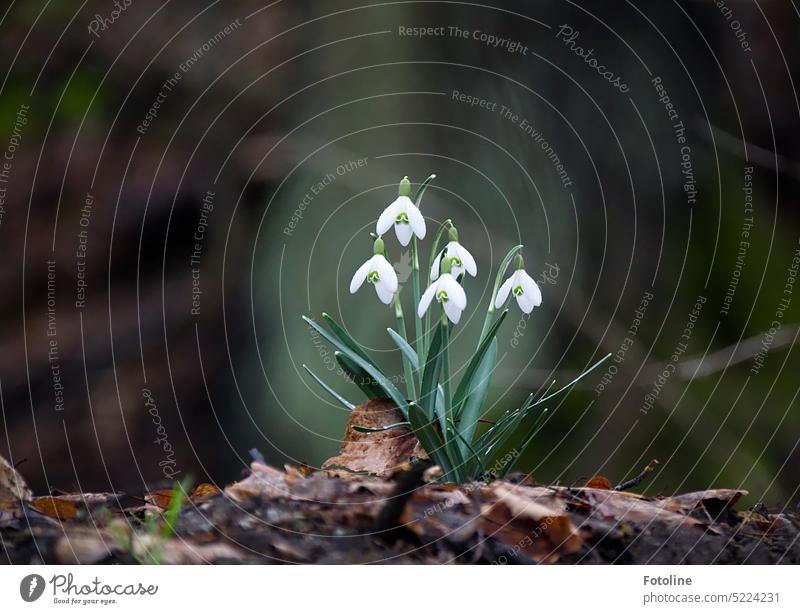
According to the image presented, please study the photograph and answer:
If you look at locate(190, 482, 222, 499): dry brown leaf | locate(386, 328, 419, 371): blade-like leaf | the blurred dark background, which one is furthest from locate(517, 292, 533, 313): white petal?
the blurred dark background

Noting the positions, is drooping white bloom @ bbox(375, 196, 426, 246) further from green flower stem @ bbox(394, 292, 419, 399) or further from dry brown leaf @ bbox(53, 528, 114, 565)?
dry brown leaf @ bbox(53, 528, 114, 565)

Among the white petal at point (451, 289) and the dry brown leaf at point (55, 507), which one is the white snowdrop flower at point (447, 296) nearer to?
the white petal at point (451, 289)

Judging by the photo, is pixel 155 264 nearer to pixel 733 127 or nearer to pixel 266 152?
pixel 266 152

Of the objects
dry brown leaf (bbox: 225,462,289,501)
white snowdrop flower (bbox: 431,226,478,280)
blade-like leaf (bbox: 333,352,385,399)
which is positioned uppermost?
white snowdrop flower (bbox: 431,226,478,280)

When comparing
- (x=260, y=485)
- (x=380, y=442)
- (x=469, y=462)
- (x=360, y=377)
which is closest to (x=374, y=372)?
(x=360, y=377)

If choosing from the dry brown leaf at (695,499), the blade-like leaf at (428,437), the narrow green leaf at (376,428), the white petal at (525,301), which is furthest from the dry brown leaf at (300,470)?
the dry brown leaf at (695,499)

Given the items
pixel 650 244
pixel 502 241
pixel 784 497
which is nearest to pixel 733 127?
pixel 650 244

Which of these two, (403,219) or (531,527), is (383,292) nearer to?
(403,219)
